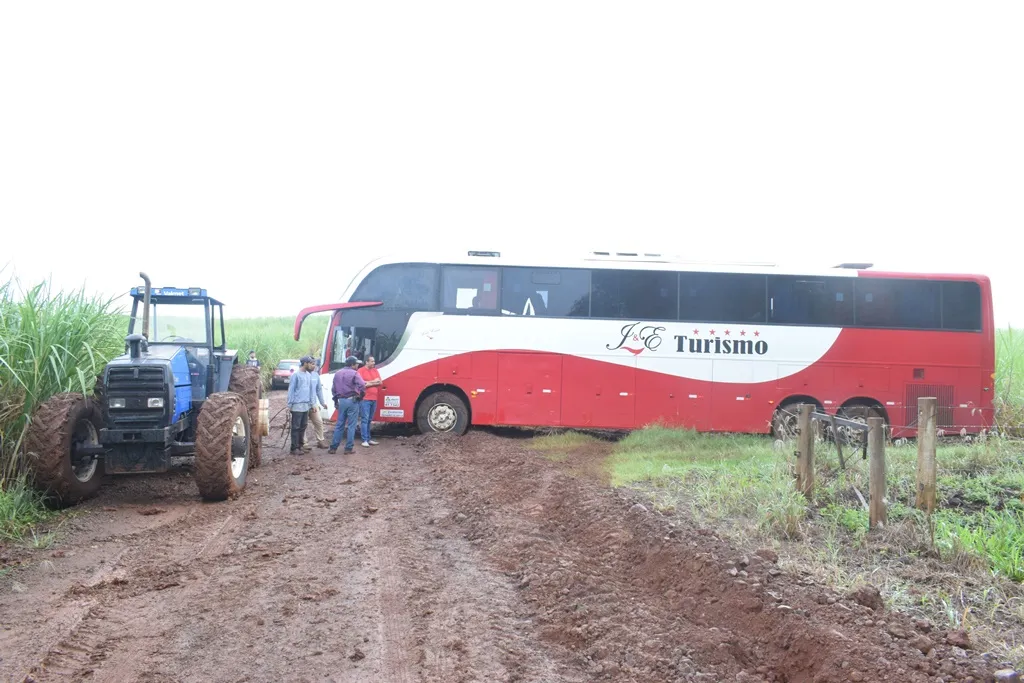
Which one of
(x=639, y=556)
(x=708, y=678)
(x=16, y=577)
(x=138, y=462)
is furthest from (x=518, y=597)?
(x=138, y=462)

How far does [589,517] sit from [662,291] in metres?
7.90

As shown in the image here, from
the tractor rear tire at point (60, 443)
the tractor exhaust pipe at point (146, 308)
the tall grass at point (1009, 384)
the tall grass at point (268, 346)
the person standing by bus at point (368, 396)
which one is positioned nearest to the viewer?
the tractor rear tire at point (60, 443)

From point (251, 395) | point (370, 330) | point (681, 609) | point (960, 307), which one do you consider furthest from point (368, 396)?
point (960, 307)

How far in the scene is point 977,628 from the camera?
14.4 ft

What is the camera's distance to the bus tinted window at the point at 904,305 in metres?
14.8

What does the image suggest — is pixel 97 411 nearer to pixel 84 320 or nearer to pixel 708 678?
pixel 84 320

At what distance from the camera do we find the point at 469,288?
15.0 m

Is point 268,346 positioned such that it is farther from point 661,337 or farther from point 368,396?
point 661,337

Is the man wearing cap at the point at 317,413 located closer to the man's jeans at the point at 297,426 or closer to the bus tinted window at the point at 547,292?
the man's jeans at the point at 297,426

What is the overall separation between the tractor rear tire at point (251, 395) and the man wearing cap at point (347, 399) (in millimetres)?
1764

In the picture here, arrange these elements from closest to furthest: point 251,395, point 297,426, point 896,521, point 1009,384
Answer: point 896,521, point 251,395, point 297,426, point 1009,384

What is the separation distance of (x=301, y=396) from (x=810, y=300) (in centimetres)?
914

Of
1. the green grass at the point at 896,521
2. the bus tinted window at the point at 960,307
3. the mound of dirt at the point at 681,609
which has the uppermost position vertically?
the bus tinted window at the point at 960,307

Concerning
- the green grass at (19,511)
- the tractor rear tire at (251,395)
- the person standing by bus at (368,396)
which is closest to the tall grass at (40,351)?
the green grass at (19,511)
